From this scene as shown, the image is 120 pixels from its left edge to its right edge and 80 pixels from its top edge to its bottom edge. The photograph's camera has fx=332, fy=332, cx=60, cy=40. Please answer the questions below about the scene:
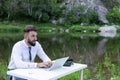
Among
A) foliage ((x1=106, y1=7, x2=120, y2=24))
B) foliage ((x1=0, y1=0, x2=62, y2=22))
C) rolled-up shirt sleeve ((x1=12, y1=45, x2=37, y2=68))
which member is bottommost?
foliage ((x1=106, y1=7, x2=120, y2=24))

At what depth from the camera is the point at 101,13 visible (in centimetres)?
5700

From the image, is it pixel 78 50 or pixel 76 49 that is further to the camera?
pixel 76 49

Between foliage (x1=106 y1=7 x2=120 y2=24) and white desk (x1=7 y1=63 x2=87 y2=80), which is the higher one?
white desk (x1=7 y1=63 x2=87 y2=80)

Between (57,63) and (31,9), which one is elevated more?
(57,63)

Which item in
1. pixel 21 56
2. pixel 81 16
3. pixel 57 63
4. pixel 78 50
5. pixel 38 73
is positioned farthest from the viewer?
pixel 81 16

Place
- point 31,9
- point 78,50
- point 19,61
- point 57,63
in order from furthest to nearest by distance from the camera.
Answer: point 31,9 → point 78,50 → point 19,61 → point 57,63

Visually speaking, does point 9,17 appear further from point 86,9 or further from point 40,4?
point 86,9

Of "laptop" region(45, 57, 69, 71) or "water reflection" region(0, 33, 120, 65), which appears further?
"water reflection" region(0, 33, 120, 65)

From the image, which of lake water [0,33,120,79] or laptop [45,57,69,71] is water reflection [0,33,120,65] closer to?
lake water [0,33,120,79]

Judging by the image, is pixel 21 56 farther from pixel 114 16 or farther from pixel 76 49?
pixel 114 16

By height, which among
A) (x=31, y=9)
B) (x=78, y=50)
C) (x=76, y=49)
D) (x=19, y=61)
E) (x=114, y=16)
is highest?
(x=19, y=61)

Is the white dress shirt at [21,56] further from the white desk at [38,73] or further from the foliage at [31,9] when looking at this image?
the foliage at [31,9]

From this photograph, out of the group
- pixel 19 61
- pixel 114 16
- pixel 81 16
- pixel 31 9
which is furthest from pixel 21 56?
pixel 114 16

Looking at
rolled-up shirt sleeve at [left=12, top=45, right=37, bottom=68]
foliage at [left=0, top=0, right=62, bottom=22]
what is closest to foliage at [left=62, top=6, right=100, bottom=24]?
foliage at [left=0, top=0, right=62, bottom=22]
